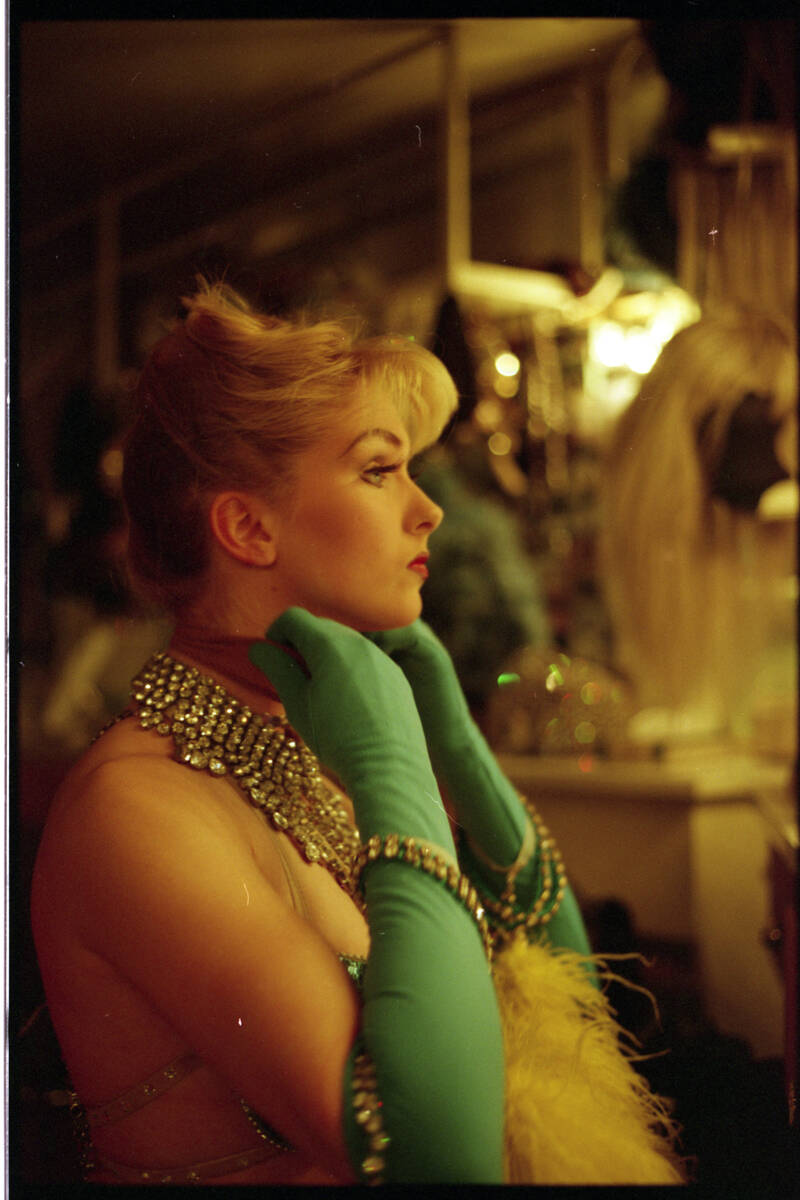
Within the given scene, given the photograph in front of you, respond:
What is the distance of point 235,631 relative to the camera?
0.57 meters

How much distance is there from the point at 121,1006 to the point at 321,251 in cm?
45

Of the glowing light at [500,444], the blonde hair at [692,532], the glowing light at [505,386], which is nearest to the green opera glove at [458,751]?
the blonde hair at [692,532]

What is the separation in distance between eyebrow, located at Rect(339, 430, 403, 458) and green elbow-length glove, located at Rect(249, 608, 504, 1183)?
93mm

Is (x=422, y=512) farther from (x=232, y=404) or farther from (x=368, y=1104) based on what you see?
(x=368, y=1104)

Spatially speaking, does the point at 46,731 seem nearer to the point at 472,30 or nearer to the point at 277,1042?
the point at 277,1042

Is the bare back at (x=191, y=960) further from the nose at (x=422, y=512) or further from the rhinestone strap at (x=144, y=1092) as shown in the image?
the nose at (x=422, y=512)

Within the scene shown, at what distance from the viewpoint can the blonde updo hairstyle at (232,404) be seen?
0.56m

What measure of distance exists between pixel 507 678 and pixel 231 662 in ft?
0.55

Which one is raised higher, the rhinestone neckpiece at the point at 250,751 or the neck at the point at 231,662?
the neck at the point at 231,662

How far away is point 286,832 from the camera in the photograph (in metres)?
0.56

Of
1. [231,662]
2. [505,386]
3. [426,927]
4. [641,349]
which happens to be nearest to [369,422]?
[231,662]

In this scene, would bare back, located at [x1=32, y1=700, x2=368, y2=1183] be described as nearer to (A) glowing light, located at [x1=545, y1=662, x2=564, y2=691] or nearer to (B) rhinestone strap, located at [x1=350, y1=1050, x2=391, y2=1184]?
(B) rhinestone strap, located at [x1=350, y1=1050, x2=391, y2=1184]

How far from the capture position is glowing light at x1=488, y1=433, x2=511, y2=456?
1897 mm

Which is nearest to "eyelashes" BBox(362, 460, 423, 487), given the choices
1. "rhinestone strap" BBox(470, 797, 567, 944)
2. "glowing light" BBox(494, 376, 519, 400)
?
A: "rhinestone strap" BBox(470, 797, 567, 944)
